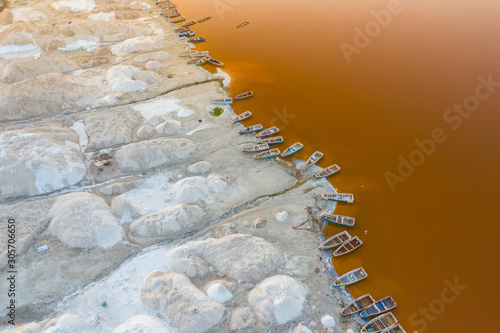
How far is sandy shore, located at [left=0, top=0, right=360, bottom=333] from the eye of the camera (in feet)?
52.3

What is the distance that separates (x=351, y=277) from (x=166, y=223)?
11.1 metres

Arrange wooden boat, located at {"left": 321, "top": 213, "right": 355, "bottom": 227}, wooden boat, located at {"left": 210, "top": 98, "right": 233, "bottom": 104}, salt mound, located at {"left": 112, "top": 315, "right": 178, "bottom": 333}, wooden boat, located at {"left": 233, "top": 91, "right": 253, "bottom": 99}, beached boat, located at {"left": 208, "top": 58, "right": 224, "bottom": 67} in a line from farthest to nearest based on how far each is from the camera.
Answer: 1. beached boat, located at {"left": 208, "top": 58, "right": 224, "bottom": 67}
2. wooden boat, located at {"left": 233, "top": 91, "right": 253, "bottom": 99}
3. wooden boat, located at {"left": 210, "top": 98, "right": 233, "bottom": 104}
4. wooden boat, located at {"left": 321, "top": 213, "right": 355, "bottom": 227}
5. salt mound, located at {"left": 112, "top": 315, "right": 178, "bottom": 333}

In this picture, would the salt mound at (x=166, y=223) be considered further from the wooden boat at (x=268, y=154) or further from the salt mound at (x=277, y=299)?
the wooden boat at (x=268, y=154)

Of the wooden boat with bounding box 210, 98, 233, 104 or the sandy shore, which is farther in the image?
the wooden boat with bounding box 210, 98, 233, 104

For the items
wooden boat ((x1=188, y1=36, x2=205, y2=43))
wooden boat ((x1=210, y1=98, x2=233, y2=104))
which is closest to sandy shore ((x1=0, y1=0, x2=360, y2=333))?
wooden boat ((x1=210, y1=98, x2=233, y2=104))

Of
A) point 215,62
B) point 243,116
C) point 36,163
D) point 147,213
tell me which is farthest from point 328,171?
point 36,163

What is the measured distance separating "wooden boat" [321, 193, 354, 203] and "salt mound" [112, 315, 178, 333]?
39.9 feet

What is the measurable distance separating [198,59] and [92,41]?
47.8 feet

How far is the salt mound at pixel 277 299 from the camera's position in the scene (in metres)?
15.5

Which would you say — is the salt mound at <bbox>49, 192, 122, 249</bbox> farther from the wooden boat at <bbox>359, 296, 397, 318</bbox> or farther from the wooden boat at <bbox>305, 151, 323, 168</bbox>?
the wooden boat at <bbox>359, 296, 397, 318</bbox>

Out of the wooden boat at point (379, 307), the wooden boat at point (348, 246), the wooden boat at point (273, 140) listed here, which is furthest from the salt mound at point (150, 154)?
the wooden boat at point (379, 307)

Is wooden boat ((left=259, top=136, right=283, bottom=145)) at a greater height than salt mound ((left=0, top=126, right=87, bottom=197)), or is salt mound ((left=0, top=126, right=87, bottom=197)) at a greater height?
wooden boat ((left=259, top=136, right=283, bottom=145))

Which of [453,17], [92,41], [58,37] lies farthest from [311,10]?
[58,37]

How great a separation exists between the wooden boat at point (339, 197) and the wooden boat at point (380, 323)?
735cm
